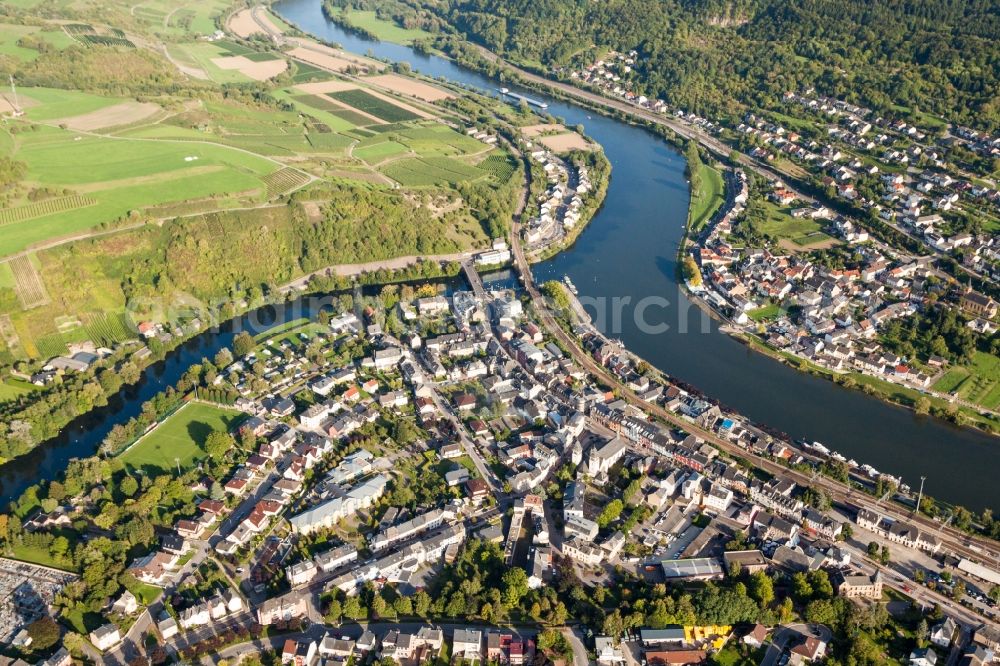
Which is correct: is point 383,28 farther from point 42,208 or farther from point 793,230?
point 793,230

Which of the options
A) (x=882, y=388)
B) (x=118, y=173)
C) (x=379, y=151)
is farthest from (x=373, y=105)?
(x=882, y=388)

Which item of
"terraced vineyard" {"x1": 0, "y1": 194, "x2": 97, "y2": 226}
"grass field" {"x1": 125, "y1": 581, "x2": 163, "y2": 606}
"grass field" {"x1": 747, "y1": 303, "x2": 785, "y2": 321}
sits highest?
"terraced vineyard" {"x1": 0, "y1": 194, "x2": 97, "y2": 226}

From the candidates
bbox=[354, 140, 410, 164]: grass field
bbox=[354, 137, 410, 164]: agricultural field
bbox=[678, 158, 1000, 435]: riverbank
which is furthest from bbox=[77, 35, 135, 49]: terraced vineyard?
bbox=[678, 158, 1000, 435]: riverbank

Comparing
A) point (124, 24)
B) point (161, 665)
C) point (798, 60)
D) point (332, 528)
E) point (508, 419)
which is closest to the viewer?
point (161, 665)

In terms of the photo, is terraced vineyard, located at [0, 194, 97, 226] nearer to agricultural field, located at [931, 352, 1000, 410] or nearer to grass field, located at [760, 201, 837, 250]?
grass field, located at [760, 201, 837, 250]

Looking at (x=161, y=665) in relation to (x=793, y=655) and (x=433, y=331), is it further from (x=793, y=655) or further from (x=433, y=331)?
(x=433, y=331)

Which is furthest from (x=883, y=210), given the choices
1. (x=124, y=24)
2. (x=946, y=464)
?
(x=124, y=24)
